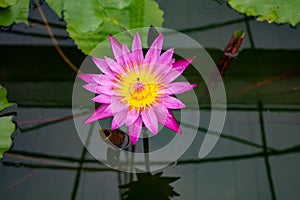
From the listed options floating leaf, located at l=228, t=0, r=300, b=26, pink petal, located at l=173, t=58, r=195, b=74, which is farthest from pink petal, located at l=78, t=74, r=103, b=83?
floating leaf, located at l=228, t=0, r=300, b=26

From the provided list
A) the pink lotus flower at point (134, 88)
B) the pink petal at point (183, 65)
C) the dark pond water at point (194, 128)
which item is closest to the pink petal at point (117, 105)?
the pink lotus flower at point (134, 88)

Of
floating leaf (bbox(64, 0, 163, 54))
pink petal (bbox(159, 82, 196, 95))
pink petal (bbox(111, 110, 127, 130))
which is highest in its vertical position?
floating leaf (bbox(64, 0, 163, 54))

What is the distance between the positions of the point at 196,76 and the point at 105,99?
57cm

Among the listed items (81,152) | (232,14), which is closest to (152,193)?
(81,152)

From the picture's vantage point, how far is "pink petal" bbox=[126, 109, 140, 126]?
1218 mm

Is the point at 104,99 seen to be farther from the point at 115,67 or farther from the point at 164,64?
the point at 164,64

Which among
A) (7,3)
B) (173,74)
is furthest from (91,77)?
(7,3)

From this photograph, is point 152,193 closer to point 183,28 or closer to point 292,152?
point 292,152

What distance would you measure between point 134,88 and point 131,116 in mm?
93

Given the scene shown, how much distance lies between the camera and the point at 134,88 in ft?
3.95

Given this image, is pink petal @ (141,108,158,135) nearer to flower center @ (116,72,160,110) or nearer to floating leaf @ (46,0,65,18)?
flower center @ (116,72,160,110)

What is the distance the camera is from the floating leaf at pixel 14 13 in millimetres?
1694

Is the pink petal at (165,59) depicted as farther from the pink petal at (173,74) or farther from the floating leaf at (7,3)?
the floating leaf at (7,3)

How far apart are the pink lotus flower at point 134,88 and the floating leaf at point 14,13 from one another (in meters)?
0.68
